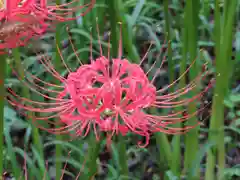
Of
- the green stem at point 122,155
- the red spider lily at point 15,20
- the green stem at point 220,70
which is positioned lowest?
the green stem at point 122,155

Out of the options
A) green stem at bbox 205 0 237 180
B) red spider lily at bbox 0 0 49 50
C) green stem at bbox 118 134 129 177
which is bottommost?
green stem at bbox 118 134 129 177

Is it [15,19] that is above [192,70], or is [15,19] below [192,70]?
above

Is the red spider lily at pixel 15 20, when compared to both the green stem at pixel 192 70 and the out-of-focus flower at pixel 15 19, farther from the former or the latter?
the green stem at pixel 192 70

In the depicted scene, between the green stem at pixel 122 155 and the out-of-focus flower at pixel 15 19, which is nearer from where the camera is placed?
the out-of-focus flower at pixel 15 19

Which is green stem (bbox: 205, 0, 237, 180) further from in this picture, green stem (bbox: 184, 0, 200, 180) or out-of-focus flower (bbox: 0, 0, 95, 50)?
out-of-focus flower (bbox: 0, 0, 95, 50)

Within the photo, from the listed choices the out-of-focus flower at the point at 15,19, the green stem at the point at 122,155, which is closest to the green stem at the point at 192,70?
the green stem at the point at 122,155

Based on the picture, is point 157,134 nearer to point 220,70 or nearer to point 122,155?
point 122,155

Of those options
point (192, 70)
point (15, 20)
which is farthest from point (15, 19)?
point (192, 70)

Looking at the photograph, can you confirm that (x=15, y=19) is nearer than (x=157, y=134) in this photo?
Yes

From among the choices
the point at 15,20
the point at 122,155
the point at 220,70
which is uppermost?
the point at 15,20

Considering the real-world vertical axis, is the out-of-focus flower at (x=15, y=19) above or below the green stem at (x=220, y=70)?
above

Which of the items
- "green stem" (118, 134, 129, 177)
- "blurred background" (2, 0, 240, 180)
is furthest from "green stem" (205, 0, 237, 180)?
"green stem" (118, 134, 129, 177)

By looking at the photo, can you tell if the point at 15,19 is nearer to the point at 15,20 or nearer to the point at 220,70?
the point at 15,20
